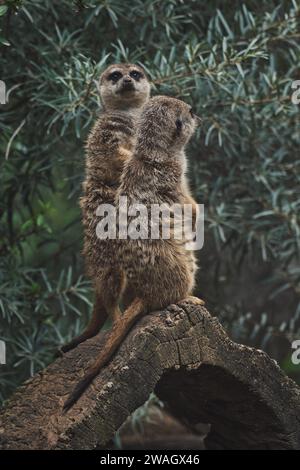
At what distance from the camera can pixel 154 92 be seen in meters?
3.60

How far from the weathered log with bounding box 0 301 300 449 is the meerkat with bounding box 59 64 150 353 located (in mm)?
246

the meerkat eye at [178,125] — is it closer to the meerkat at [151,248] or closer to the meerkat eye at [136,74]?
the meerkat at [151,248]

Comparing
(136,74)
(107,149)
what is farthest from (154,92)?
(107,149)

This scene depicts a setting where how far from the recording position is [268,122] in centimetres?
380

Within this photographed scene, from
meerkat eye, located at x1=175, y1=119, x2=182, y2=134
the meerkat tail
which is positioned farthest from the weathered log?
meerkat eye, located at x1=175, y1=119, x2=182, y2=134

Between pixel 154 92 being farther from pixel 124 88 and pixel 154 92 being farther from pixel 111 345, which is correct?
pixel 111 345

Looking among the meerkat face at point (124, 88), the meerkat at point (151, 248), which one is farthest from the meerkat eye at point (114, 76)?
the meerkat at point (151, 248)

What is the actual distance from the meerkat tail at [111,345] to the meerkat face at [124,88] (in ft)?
3.23

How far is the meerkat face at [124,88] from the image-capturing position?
10.3 feet

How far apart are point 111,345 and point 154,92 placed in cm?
155

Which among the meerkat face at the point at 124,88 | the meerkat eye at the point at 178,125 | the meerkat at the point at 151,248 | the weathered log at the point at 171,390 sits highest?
the meerkat face at the point at 124,88
